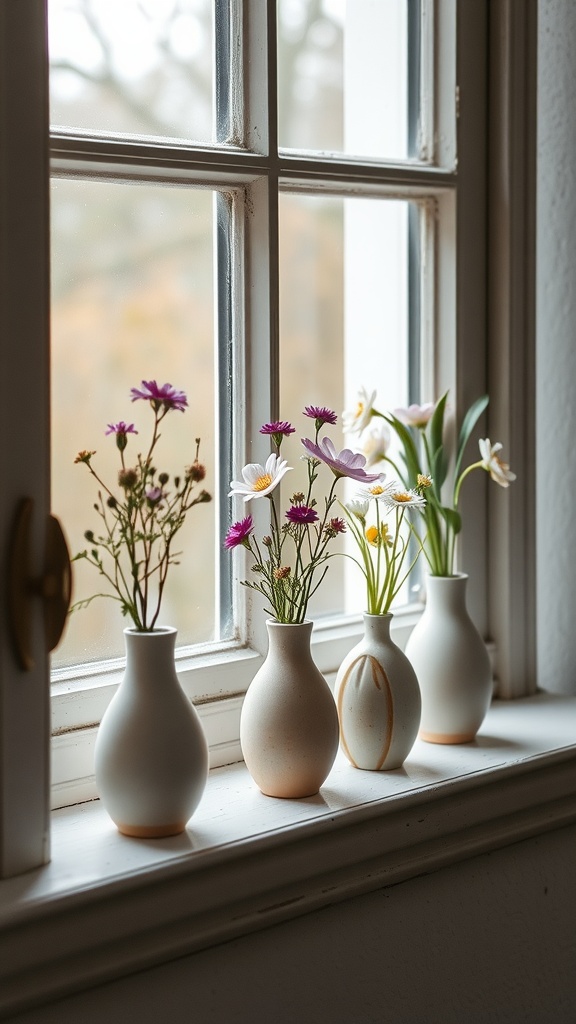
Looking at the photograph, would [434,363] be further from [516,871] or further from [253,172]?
[516,871]

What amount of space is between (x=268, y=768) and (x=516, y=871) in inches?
13.3

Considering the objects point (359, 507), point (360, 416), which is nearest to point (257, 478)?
point (359, 507)

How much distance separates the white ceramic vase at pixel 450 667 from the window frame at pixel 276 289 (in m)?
0.10

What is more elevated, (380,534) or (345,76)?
(345,76)

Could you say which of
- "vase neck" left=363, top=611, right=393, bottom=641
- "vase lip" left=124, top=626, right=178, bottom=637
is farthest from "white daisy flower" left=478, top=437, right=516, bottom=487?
"vase lip" left=124, top=626, right=178, bottom=637

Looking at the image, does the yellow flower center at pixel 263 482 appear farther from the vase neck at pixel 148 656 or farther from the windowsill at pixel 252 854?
A: the windowsill at pixel 252 854

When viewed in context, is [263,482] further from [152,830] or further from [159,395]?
[152,830]

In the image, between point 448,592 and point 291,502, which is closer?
point 291,502

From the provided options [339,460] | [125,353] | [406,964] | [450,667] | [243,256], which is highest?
[243,256]

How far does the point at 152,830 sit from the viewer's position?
938 millimetres

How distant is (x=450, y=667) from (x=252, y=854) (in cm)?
37

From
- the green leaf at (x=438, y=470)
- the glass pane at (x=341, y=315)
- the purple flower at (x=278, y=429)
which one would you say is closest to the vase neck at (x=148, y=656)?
the purple flower at (x=278, y=429)

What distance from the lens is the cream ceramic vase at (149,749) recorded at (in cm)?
92

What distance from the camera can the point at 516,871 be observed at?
3.80 ft
